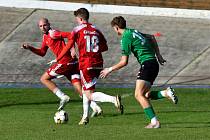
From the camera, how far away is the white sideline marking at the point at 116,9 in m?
35.4

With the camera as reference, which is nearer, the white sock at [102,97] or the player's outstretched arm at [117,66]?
the player's outstretched arm at [117,66]

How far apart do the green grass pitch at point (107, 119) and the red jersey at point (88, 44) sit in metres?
1.15

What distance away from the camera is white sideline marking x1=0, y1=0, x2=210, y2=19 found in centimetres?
3541

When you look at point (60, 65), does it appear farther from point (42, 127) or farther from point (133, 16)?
point (133, 16)

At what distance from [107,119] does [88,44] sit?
71.6 inches

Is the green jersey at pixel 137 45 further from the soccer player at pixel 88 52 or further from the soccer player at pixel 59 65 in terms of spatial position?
the soccer player at pixel 59 65

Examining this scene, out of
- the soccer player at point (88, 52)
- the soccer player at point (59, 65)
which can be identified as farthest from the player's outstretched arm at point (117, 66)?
the soccer player at point (59, 65)

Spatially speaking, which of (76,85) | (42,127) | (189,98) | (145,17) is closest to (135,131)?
(42,127)

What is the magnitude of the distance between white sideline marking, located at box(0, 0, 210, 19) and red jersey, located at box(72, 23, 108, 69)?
2229cm

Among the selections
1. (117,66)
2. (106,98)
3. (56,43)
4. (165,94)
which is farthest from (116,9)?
(117,66)

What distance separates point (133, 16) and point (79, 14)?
22498mm

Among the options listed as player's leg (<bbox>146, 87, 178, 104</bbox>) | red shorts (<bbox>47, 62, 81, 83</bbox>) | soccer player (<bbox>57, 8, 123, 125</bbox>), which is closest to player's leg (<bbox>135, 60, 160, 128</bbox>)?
player's leg (<bbox>146, 87, 178, 104</bbox>)

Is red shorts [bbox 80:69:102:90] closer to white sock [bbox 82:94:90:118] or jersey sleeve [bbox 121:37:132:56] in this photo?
white sock [bbox 82:94:90:118]

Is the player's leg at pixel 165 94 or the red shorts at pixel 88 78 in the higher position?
the red shorts at pixel 88 78
